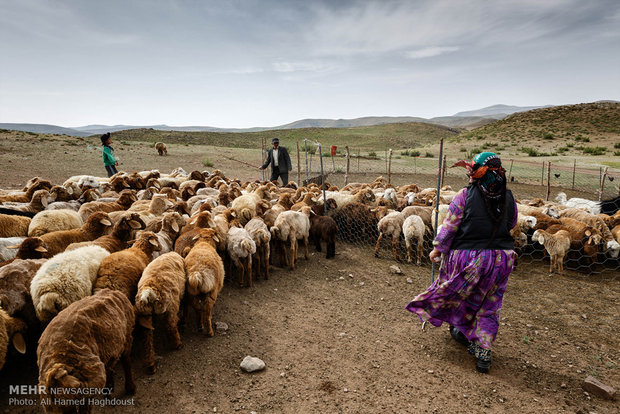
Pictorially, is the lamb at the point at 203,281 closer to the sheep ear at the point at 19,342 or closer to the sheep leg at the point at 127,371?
the sheep leg at the point at 127,371

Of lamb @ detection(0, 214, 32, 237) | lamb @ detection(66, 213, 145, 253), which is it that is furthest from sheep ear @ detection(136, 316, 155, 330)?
lamb @ detection(0, 214, 32, 237)

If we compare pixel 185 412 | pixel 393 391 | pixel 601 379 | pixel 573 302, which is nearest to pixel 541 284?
pixel 573 302

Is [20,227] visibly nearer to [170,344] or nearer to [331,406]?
[170,344]

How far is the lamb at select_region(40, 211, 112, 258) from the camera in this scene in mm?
5090

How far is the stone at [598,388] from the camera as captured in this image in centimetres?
346

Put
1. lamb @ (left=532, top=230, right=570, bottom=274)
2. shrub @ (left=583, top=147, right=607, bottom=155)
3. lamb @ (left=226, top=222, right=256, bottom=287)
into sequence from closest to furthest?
1. lamb @ (left=226, top=222, right=256, bottom=287)
2. lamb @ (left=532, top=230, right=570, bottom=274)
3. shrub @ (left=583, top=147, right=607, bottom=155)

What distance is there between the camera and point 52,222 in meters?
6.04

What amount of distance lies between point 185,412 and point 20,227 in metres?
5.08

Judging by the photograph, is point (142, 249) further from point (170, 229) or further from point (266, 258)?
point (266, 258)

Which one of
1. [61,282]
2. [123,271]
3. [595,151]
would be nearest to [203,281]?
[123,271]

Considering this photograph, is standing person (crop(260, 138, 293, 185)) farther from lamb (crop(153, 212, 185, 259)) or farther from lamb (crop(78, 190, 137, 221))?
lamb (crop(153, 212, 185, 259))

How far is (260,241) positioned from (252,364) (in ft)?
8.71

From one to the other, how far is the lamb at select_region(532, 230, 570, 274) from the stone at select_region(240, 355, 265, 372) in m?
6.35

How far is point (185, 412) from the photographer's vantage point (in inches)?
129
